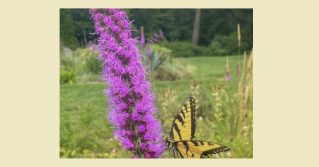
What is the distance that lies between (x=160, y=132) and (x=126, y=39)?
618mm

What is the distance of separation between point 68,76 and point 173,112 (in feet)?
5.66

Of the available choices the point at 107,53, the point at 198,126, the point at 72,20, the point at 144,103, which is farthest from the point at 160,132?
the point at 72,20

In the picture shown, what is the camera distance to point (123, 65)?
165cm

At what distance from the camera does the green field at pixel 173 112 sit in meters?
3.77

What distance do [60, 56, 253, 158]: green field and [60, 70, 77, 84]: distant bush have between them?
0.09 meters

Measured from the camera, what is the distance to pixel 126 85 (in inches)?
64.6

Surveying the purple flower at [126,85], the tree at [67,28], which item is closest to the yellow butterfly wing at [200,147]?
the purple flower at [126,85]

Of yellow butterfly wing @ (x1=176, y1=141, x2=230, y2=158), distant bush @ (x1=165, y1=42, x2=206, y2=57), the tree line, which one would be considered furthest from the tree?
yellow butterfly wing @ (x1=176, y1=141, x2=230, y2=158)

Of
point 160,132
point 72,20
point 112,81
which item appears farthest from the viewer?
point 72,20

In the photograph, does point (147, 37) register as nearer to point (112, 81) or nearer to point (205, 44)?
point (205, 44)

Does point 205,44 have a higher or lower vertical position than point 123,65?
higher

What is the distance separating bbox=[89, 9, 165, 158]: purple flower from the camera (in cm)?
162

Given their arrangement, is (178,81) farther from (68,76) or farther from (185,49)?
(68,76)

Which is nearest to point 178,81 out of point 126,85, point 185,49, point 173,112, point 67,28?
point 185,49
